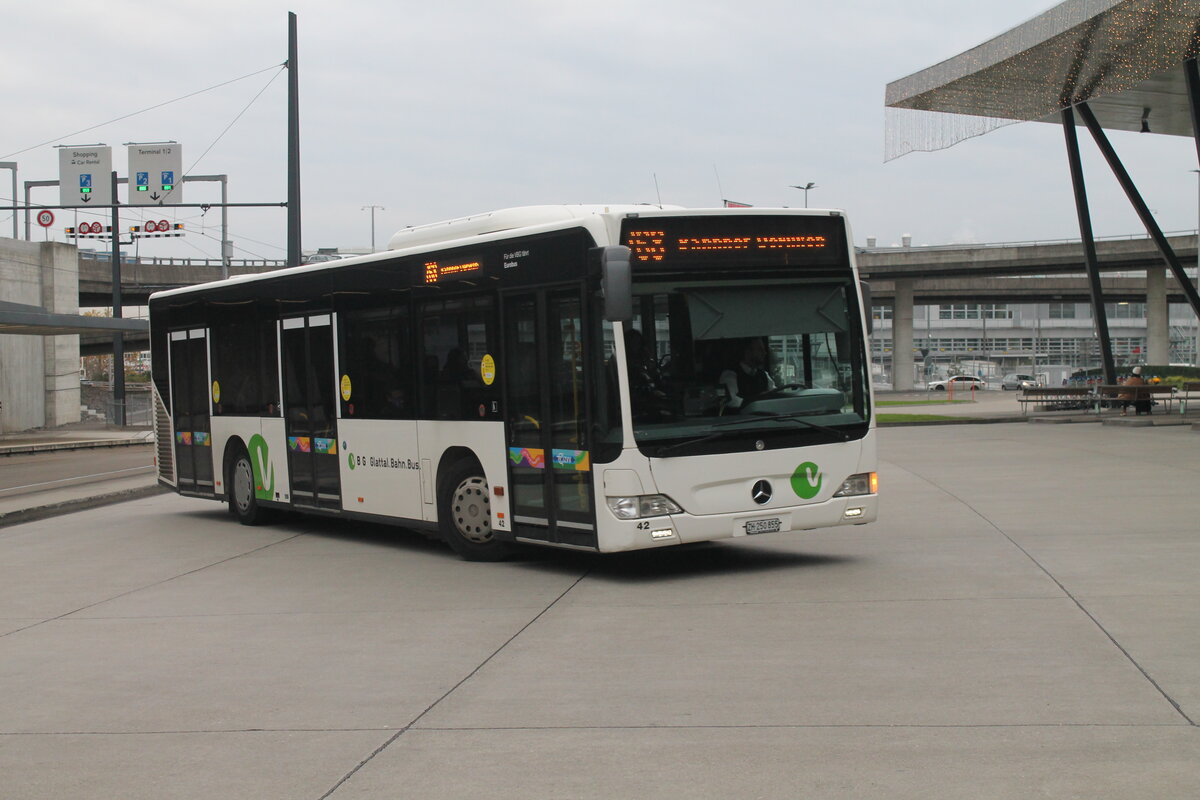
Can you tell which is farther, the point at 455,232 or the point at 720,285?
the point at 455,232

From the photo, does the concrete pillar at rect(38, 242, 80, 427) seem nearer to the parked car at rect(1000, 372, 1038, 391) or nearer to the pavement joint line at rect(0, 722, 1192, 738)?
the pavement joint line at rect(0, 722, 1192, 738)

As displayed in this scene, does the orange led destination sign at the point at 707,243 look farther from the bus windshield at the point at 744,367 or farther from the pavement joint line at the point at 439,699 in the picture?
the pavement joint line at the point at 439,699

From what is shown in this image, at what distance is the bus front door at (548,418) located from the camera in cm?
1084

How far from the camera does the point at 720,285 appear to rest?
35.4 feet

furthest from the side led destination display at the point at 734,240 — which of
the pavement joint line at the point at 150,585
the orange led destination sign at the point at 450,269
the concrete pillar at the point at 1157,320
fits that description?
the concrete pillar at the point at 1157,320

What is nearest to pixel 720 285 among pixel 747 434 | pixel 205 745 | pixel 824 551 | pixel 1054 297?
pixel 747 434

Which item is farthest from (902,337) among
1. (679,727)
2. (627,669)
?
(679,727)

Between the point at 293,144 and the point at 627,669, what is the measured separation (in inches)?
899

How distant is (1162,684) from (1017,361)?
14421cm

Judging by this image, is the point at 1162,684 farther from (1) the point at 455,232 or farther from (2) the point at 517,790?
(1) the point at 455,232

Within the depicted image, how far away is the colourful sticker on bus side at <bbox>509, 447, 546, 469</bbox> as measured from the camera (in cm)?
1127

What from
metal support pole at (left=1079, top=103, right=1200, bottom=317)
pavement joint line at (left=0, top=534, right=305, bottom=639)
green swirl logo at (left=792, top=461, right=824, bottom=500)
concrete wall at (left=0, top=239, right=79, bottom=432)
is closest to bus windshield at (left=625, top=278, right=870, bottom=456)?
green swirl logo at (left=792, top=461, right=824, bottom=500)

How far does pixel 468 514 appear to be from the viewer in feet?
41.0

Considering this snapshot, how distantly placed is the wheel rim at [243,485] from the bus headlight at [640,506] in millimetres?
7487
